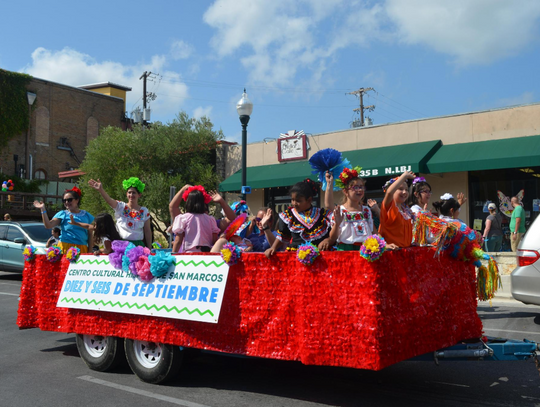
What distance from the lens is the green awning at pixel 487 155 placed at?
1393cm

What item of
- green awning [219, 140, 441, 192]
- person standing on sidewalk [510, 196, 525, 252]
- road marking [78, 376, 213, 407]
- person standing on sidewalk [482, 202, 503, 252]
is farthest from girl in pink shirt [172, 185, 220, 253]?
green awning [219, 140, 441, 192]

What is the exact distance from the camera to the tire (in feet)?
18.0

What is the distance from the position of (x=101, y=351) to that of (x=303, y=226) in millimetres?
2734

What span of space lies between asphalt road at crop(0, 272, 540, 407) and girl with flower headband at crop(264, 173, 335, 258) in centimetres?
141

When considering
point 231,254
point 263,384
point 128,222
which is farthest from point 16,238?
point 231,254

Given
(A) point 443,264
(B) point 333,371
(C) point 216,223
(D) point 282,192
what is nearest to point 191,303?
(C) point 216,223

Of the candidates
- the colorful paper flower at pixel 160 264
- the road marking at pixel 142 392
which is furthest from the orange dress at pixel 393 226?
the road marking at pixel 142 392

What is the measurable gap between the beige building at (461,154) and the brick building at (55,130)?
899 inches

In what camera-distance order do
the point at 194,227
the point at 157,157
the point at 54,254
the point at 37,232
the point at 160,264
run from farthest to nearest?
the point at 157,157, the point at 37,232, the point at 54,254, the point at 194,227, the point at 160,264

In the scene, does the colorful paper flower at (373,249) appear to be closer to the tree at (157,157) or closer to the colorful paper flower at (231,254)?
the colorful paper flower at (231,254)

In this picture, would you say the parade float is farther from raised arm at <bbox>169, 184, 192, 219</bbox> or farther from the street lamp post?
the street lamp post

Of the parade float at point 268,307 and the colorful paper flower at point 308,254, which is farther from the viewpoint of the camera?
the colorful paper flower at point 308,254

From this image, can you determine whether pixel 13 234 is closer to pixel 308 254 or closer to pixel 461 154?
pixel 308 254

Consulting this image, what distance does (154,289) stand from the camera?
5.11 meters
